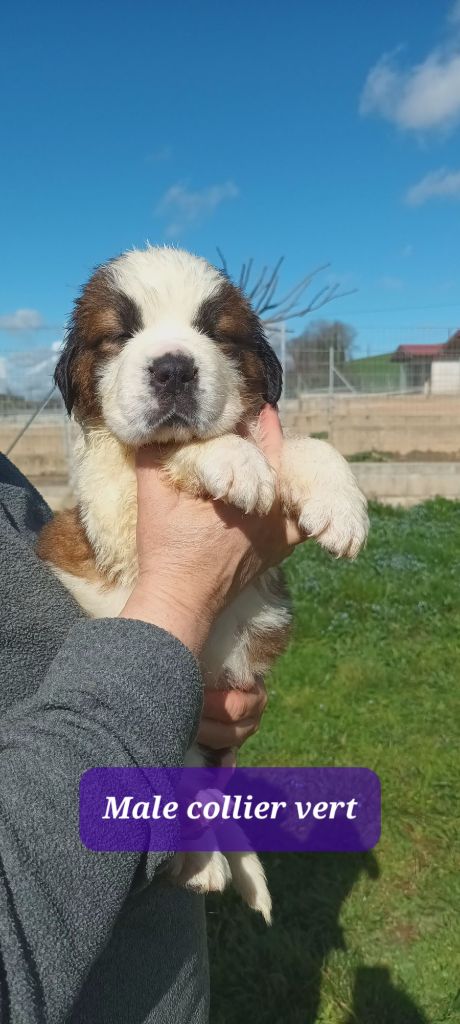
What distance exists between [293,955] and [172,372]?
2.70 metres

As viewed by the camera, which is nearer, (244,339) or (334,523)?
(334,523)

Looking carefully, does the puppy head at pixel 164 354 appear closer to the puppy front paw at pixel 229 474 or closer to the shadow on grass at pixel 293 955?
the puppy front paw at pixel 229 474

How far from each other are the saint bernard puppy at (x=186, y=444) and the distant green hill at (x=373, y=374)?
44.4 feet

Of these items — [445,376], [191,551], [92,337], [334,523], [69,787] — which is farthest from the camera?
[445,376]

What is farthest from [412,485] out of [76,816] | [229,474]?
[76,816]

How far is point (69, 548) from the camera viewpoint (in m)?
2.25

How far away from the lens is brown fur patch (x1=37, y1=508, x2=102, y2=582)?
2.19 m

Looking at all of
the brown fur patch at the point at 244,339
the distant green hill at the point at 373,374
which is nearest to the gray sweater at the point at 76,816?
the brown fur patch at the point at 244,339

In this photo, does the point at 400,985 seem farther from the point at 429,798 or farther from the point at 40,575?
the point at 40,575

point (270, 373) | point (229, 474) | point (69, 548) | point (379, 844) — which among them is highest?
point (270, 373)

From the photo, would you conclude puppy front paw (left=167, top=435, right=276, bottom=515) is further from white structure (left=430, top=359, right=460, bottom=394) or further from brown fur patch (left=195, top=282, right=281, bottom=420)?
white structure (left=430, top=359, right=460, bottom=394)

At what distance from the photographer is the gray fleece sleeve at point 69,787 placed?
109 centimetres

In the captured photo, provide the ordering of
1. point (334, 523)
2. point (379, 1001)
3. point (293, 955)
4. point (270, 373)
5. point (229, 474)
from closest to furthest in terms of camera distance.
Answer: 1. point (229, 474)
2. point (334, 523)
3. point (270, 373)
4. point (379, 1001)
5. point (293, 955)

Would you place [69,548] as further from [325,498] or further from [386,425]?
[386,425]
